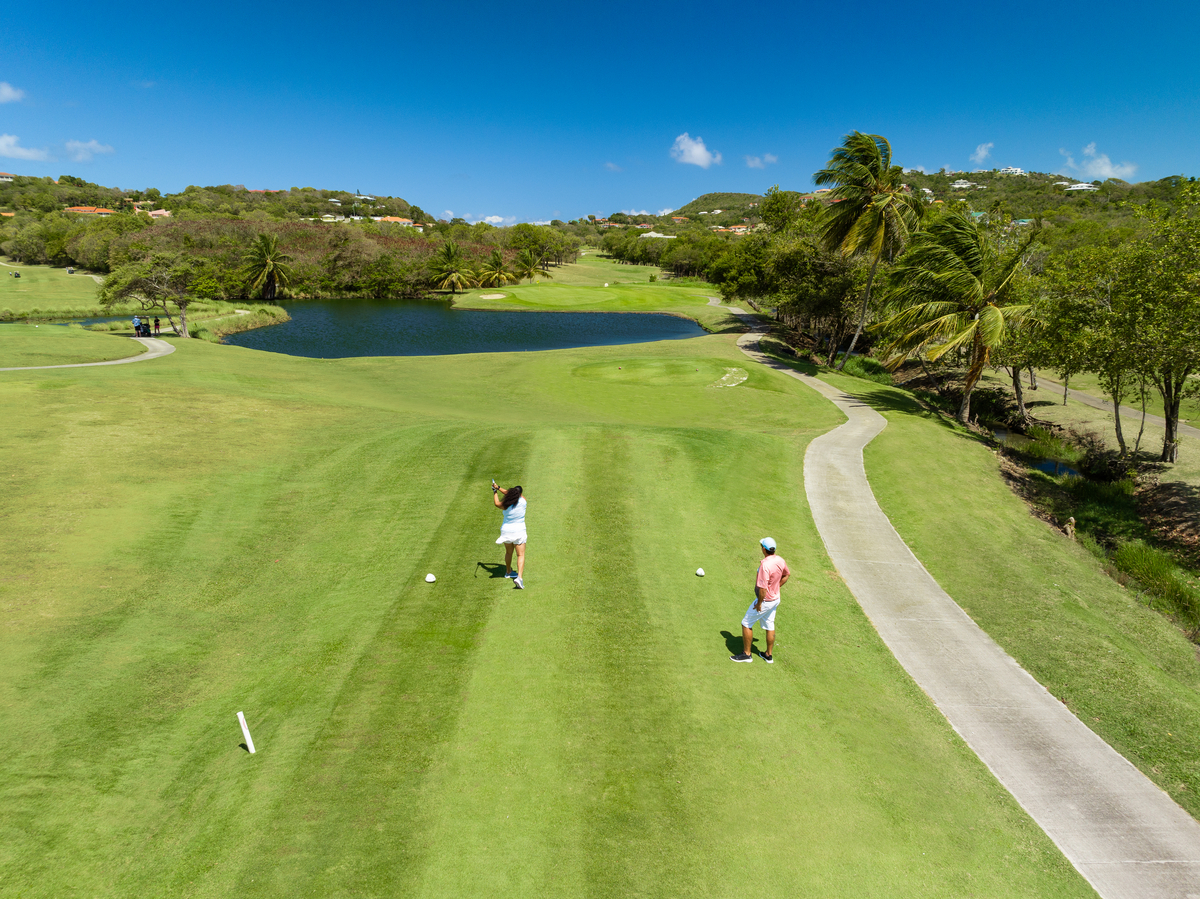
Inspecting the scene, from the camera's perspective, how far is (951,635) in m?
11.4

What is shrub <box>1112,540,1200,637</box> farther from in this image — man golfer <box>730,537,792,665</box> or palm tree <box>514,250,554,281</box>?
palm tree <box>514,250,554,281</box>

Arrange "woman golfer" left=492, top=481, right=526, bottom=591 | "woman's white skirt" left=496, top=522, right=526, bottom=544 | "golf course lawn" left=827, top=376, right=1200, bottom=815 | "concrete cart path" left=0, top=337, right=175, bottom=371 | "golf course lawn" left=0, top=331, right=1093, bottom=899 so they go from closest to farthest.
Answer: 1. "golf course lawn" left=0, top=331, right=1093, bottom=899
2. "golf course lawn" left=827, top=376, right=1200, bottom=815
3. "woman golfer" left=492, top=481, right=526, bottom=591
4. "woman's white skirt" left=496, top=522, right=526, bottom=544
5. "concrete cart path" left=0, top=337, right=175, bottom=371

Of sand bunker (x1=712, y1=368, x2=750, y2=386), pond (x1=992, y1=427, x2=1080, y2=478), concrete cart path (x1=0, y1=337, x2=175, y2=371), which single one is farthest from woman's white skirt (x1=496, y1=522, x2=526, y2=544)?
sand bunker (x1=712, y1=368, x2=750, y2=386)

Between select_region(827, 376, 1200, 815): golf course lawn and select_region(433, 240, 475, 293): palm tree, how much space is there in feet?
Result: 326

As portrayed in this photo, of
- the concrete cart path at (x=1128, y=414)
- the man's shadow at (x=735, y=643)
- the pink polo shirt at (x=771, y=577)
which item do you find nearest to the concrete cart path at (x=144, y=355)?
the man's shadow at (x=735, y=643)

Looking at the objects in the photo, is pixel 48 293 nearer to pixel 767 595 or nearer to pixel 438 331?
pixel 438 331

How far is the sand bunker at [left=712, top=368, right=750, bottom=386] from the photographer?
35.1m

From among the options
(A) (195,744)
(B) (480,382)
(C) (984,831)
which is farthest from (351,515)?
(B) (480,382)

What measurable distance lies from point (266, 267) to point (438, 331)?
156 feet

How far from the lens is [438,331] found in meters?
63.5

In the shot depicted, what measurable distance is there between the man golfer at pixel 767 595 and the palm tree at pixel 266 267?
10355 cm

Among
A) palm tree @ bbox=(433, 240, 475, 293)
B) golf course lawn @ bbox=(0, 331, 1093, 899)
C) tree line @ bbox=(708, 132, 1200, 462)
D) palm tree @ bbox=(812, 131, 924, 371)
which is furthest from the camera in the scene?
palm tree @ bbox=(433, 240, 475, 293)

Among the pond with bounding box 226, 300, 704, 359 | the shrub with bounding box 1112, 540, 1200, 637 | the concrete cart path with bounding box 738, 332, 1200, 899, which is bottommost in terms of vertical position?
the concrete cart path with bounding box 738, 332, 1200, 899

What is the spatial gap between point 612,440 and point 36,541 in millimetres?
14549
